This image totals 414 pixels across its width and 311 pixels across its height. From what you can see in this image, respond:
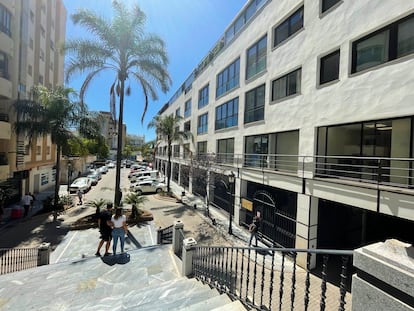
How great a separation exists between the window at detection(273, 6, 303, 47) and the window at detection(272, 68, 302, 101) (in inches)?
82.9

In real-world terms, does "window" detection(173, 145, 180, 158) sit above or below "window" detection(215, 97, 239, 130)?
below

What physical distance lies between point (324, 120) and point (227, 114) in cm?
986

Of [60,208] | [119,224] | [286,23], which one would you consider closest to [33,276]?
[119,224]

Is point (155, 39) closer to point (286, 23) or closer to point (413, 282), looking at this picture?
point (286, 23)

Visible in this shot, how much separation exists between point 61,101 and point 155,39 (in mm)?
8421

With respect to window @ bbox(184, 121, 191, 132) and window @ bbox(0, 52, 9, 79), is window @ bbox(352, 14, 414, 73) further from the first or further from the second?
window @ bbox(184, 121, 191, 132)

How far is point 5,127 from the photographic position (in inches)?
602

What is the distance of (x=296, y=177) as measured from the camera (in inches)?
412

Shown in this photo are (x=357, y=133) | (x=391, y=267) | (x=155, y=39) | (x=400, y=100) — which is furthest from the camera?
(x=155, y=39)

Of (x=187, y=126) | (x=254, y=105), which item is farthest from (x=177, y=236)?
(x=187, y=126)

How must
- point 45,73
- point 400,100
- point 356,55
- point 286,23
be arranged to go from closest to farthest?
point 400,100
point 356,55
point 286,23
point 45,73

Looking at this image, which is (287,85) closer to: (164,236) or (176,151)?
(164,236)

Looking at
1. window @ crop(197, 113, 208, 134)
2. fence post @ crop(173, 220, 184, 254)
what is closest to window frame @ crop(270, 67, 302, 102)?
fence post @ crop(173, 220, 184, 254)

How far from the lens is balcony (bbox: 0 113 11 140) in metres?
14.9
